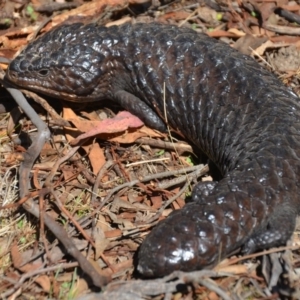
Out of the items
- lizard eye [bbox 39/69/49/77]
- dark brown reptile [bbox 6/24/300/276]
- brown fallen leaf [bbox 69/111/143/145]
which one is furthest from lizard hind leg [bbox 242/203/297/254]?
lizard eye [bbox 39/69/49/77]

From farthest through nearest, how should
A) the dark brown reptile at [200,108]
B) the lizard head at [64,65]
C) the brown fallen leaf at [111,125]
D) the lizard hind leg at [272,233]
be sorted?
the lizard head at [64,65] → the brown fallen leaf at [111,125] → the lizard hind leg at [272,233] → the dark brown reptile at [200,108]

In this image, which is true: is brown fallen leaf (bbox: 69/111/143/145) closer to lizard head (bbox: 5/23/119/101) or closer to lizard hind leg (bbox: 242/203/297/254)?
lizard head (bbox: 5/23/119/101)

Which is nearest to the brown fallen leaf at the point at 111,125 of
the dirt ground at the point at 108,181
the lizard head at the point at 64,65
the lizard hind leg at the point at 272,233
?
the dirt ground at the point at 108,181

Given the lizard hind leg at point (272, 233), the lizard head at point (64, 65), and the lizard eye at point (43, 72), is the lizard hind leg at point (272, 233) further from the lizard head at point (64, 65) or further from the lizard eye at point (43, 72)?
the lizard eye at point (43, 72)

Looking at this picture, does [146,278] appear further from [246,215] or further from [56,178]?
[56,178]

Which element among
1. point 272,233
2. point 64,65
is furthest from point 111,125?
point 272,233

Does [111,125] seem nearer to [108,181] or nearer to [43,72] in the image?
[108,181]
